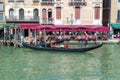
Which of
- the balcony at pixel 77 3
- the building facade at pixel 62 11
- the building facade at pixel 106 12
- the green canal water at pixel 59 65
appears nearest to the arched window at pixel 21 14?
the building facade at pixel 62 11

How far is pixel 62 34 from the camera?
42.8m

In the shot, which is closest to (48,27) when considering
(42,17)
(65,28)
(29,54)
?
Answer: (65,28)

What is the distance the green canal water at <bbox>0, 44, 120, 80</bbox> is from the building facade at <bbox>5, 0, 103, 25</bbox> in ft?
34.3

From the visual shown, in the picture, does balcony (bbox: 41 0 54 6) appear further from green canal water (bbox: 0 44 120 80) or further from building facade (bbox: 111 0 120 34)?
green canal water (bbox: 0 44 120 80)

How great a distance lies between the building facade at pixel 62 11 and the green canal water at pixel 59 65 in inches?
412

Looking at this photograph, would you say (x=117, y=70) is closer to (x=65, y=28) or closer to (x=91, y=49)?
(x=91, y=49)

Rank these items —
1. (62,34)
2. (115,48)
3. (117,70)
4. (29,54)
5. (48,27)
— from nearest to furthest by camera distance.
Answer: (117,70)
(29,54)
(115,48)
(48,27)
(62,34)

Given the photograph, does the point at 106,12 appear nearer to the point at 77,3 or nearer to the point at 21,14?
the point at 77,3

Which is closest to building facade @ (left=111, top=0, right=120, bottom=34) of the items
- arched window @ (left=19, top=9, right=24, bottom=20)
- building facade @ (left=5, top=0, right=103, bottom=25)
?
building facade @ (left=5, top=0, right=103, bottom=25)

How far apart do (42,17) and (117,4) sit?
8891 millimetres

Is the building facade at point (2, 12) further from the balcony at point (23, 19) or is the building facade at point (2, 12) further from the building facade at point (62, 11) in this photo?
the balcony at point (23, 19)

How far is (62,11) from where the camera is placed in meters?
43.8

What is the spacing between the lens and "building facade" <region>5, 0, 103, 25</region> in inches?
1721

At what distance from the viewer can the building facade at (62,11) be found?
4372cm
